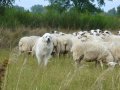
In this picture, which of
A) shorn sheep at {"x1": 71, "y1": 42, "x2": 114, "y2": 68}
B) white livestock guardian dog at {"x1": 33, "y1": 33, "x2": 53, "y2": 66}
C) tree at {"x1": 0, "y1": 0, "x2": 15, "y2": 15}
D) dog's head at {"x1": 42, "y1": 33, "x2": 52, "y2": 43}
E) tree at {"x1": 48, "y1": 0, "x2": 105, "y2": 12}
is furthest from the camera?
tree at {"x1": 48, "y1": 0, "x2": 105, "y2": 12}

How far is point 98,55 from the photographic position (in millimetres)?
14164

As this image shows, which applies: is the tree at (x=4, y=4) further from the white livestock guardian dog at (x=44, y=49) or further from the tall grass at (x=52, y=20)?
the white livestock guardian dog at (x=44, y=49)

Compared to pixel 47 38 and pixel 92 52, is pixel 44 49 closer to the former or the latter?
pixel 47 38

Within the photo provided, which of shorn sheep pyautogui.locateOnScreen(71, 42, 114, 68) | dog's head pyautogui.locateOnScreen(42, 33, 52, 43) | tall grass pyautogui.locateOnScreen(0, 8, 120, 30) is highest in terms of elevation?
tall grass pyautogui.locateOnScreen(0, 8, 120, 30)

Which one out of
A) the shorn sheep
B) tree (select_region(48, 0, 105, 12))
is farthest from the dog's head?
tree (select_region(48, 0, 105, 12))

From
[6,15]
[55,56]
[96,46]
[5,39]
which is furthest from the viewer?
[6,15]

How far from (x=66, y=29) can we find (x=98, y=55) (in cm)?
1941

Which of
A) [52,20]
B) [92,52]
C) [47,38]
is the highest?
[52,20]

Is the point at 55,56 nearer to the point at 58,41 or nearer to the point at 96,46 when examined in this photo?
the point at 58,41

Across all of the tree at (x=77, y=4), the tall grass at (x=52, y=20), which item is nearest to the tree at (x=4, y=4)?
the tall grass at (x=52, y=20)

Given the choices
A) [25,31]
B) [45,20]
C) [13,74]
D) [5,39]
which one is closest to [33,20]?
[45,20]

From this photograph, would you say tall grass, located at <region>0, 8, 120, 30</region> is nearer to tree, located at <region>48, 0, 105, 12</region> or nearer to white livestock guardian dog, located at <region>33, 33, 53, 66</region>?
tree, located at <region>48, 0, 105, 12</region>

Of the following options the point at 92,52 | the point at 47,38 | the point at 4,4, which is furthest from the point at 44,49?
the point at 4,4

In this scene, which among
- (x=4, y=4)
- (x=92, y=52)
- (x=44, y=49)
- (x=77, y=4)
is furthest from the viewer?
(x=77, y=4)
